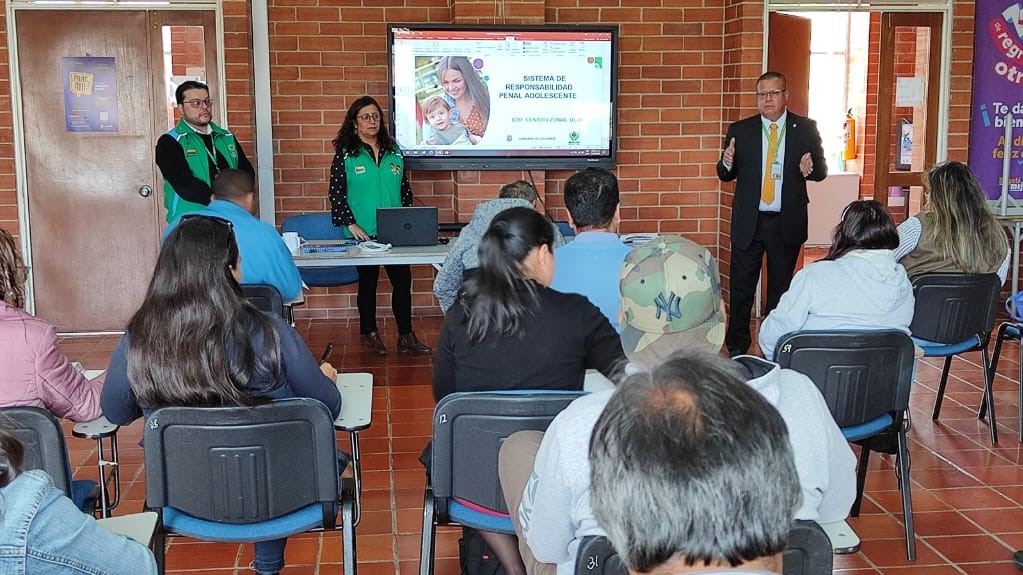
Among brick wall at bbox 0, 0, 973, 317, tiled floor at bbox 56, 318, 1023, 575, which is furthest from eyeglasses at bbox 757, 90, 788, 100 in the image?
tiled floor at bbox 56, 318, 1023, 575

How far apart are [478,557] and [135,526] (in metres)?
1.28

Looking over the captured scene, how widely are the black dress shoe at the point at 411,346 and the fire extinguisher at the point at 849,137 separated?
247 inches

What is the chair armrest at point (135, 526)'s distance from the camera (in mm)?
1840

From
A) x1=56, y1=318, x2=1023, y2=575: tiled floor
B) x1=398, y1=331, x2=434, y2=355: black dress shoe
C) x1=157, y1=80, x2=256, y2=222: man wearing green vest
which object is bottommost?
x1=56, y1=318, x2=1023, y2=575: tiled floor

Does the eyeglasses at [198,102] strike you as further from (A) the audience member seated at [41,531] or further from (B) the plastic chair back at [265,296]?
(A) the audience member seated at [41,531]

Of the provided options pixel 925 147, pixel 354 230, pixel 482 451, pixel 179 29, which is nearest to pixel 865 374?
pixel 482 451

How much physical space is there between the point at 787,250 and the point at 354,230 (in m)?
2.38

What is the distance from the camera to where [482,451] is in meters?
2.43

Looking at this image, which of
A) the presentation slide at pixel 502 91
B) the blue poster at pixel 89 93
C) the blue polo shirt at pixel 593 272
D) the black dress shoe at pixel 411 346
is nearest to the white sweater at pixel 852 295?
the blue polo shirt at pixel 593 272

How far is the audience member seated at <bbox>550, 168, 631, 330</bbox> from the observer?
334cm

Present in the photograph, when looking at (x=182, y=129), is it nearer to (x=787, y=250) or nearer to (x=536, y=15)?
(x=536, y=15)

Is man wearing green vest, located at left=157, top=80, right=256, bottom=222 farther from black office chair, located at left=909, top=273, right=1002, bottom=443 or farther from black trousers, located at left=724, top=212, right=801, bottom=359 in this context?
black office chair, located at left=909, top=273, right=1002, bottom=443

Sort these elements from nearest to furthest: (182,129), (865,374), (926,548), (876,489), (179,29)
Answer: (865,374)
(926,548)
(876,489)
(182,129)
(179,29)

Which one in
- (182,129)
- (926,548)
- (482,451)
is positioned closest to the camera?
(482,451)
